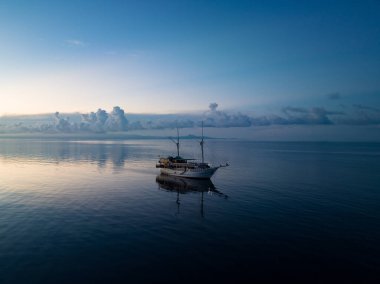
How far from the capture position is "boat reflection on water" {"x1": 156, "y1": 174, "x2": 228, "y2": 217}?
68300 mm

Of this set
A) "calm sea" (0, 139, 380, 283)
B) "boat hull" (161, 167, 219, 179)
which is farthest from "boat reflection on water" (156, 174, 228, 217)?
"calm sea" (0, 139, 380, 283)

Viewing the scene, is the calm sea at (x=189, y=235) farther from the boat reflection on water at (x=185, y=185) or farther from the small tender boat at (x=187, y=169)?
the small tender boat at (x=187, y=169)

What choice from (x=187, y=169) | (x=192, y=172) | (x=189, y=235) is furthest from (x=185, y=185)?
(x=189, y=235)

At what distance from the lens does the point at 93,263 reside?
2867 centimetres

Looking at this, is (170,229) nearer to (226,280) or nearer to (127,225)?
(127,225)

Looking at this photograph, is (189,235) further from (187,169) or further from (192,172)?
(187,169)

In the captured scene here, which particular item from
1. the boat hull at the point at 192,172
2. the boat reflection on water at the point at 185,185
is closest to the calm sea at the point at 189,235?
the boat reflection on water at the point at 185,185

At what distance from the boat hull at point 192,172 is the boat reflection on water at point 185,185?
1.17 meters

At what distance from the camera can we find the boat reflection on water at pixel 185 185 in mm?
68300

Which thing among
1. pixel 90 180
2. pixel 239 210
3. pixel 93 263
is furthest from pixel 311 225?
pixel 90 180

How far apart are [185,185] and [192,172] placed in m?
8.81

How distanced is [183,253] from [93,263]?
9.55 metres

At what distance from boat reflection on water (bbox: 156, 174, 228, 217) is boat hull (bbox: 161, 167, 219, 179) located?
3.84 feet

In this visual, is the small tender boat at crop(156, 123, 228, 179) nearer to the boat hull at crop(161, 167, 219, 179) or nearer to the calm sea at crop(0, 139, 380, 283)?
the boat hull at crop(161, 167, 219, 179)
